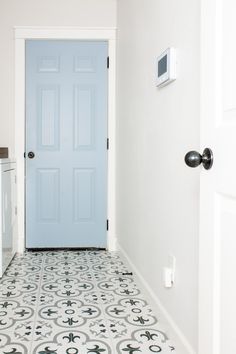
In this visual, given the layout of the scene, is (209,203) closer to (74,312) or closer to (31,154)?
(74,312)

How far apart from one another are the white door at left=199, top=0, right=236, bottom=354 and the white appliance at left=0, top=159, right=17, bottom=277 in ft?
6.67

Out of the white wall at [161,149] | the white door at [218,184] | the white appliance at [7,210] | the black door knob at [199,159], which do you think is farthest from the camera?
the white appliance at [7,210]

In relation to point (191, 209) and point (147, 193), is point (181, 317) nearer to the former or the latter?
point (191, 209)

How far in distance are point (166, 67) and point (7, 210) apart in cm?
190

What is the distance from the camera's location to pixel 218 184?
969mm

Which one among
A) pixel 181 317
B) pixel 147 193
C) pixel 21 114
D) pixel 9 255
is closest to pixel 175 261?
pixel 181 317

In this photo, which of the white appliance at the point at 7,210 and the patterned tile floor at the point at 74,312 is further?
the white appliance at the point at 7,210

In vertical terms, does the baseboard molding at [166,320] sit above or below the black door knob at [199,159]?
below

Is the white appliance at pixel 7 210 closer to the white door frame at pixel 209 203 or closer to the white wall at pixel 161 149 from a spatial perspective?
the white wall at pixel 161 149

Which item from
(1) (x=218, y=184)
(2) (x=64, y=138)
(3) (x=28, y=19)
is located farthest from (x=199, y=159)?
(3) (x=28, y=19)

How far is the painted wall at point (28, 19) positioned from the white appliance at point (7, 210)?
1.24 feet

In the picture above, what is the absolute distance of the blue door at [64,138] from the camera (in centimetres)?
359

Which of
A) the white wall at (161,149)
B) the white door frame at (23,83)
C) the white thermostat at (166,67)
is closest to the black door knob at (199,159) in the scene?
the white wall at (161,149)

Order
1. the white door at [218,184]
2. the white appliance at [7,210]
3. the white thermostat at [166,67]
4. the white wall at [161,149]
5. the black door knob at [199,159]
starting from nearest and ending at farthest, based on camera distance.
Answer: the white door at [218,184]
the black door knob at [199,159]
the white wall at [161,149]
the white thermostat at [166,67]
the white appliance at [7,210]
